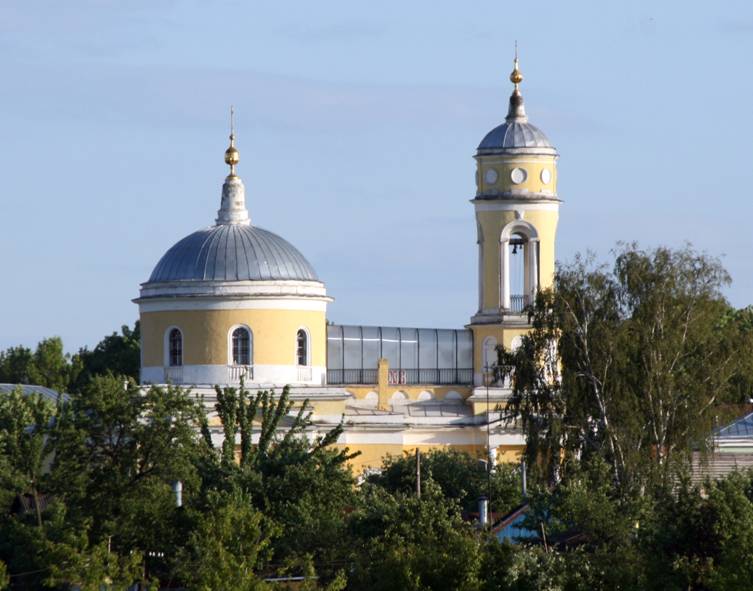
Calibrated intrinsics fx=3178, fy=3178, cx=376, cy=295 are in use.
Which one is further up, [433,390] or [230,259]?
[230,259]

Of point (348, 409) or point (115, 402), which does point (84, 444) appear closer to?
point (115, 402)

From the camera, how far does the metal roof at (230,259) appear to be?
8775cm

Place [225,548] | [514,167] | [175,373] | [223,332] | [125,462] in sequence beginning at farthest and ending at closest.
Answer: [514,167]
[175,373]
[223,332]
[125,462]
[225,548]

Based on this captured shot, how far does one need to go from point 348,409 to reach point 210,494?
96.9ft

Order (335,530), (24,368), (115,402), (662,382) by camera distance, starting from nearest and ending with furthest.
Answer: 1. (335,530)
2. (115,402)
3. (662,382)
4. (24,368)

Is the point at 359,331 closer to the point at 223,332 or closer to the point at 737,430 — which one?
the point at 223,332

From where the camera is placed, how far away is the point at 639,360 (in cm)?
7156

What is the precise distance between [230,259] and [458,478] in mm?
11475

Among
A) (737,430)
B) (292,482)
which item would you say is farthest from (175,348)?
(292,482)

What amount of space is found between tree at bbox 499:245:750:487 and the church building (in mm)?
14113

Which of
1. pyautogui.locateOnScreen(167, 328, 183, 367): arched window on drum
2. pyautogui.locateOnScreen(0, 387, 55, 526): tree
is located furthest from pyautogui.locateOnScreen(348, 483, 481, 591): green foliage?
pyautogui.locateOnScreen(167, 328, 183, 367): arched window on drum

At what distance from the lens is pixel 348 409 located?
90.2 metres

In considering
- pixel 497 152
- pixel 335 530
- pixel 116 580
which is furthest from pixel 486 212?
pixel 116 580

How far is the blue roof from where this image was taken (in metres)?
78.2
